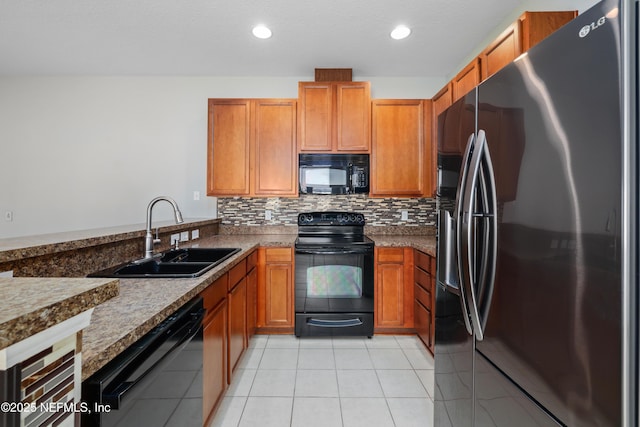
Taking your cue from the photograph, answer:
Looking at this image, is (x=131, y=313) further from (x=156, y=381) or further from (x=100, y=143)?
(x=100, y=143)

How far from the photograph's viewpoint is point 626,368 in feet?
2.22

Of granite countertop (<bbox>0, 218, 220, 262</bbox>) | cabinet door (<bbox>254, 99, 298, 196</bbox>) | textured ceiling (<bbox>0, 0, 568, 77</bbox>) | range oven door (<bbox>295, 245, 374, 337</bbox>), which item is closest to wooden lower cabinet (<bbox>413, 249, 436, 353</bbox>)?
range oven door (<bbox>295, 245, 374, 337</bbox>)

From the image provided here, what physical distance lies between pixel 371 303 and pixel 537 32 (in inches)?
86.1

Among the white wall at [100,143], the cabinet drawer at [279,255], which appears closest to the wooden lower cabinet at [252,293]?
the cabinet drawer at [279,255]

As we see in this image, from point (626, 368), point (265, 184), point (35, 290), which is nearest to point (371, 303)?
point (265, 184)

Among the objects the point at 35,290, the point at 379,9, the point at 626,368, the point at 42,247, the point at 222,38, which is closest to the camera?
the point at 35,290

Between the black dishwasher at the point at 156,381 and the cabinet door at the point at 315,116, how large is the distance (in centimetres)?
200

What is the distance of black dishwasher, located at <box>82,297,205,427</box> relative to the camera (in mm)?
731

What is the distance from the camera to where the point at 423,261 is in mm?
2537

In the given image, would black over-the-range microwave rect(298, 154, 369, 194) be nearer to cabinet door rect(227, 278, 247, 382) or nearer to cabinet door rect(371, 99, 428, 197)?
cabinet door rect(371, 99, 428, 197)

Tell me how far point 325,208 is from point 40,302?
2942 mm

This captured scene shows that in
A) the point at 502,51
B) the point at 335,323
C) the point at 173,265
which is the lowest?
the point at 335,323

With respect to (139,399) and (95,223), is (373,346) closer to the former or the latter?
(139,399)

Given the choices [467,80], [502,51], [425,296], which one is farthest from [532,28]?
[425,296]
